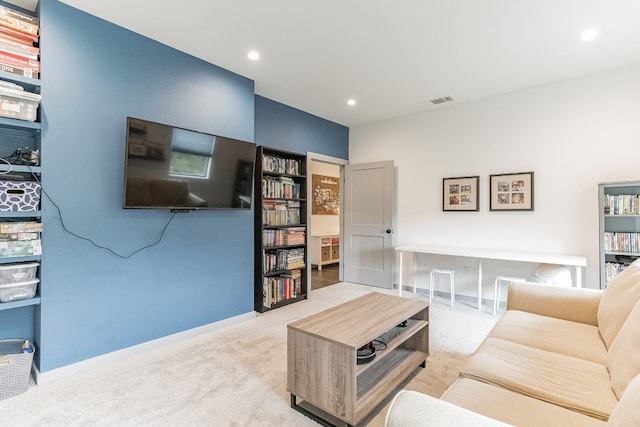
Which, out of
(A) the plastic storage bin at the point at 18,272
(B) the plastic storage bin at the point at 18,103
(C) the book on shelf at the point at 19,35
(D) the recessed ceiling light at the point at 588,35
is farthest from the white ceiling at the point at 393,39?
(A) the plastic storage bin at the point at 18,272

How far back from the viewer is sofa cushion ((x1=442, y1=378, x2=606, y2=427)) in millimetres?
1141

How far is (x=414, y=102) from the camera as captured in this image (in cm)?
434

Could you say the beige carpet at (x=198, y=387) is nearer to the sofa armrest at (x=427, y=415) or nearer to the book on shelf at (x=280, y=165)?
the sofa armrest at (x=427, y=415)

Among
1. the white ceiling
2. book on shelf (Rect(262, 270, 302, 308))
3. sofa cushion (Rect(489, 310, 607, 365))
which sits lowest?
book on shelf (Rect(262, 270, 302, 308))

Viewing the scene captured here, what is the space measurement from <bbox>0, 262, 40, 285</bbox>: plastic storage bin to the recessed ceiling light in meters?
4.68

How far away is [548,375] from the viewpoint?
1.44 metres

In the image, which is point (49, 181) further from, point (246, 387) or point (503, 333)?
point (503, 333)

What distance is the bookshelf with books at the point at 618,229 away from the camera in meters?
3.08

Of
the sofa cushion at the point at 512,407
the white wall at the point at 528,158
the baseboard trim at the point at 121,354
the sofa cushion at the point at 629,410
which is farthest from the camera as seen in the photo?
the white wall at the point at 528,158

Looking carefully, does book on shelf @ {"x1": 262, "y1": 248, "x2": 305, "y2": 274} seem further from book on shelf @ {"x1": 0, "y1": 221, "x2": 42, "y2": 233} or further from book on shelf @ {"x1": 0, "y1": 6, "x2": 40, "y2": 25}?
book on shelf @ {"x1": 0, "y1": 6, "x2": 40, "y2": 25}

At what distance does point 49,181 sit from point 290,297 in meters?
2.81

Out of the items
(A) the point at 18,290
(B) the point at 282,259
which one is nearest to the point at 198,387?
(A) the point at 18,290

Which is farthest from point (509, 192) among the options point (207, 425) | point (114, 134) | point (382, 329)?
point (114, 134)

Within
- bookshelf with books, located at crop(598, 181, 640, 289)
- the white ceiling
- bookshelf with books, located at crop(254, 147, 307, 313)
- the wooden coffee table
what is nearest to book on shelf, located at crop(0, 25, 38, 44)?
the white ceiling
